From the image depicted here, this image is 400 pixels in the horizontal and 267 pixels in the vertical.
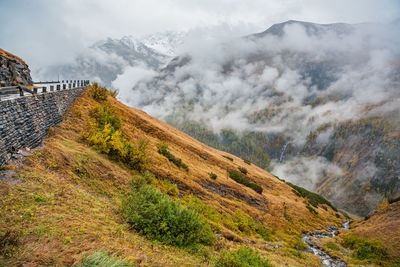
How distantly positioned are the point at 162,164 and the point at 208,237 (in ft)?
30.6

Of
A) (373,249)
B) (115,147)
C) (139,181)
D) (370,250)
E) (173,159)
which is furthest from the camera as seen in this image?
(173,159)

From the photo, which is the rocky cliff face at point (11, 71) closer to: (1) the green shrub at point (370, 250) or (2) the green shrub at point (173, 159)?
(2) the green shrub at point (173, 159)

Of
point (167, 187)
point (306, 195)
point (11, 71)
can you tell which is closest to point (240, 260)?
point (167, 187)

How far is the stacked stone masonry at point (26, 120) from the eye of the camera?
28.7ft

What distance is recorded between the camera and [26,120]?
424 inches

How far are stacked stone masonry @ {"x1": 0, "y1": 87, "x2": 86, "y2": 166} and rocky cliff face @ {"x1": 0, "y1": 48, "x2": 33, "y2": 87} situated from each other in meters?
4.98

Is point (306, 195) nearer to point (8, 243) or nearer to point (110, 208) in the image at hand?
point (110, 208)

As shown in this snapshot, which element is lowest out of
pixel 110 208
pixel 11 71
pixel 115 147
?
pixel 110 208

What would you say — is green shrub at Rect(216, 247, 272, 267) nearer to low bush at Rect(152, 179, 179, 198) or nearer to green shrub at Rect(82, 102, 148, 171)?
low bush at Rect(152, 179, 179, 198)

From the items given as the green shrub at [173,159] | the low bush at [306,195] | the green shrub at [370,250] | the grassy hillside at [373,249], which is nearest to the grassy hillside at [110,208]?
the green shrub at [173,159]

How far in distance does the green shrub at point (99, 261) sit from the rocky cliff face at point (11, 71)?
715 inches

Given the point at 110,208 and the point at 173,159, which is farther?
the point at 173,159

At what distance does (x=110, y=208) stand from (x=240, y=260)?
21.9 feet

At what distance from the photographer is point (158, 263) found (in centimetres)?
596
